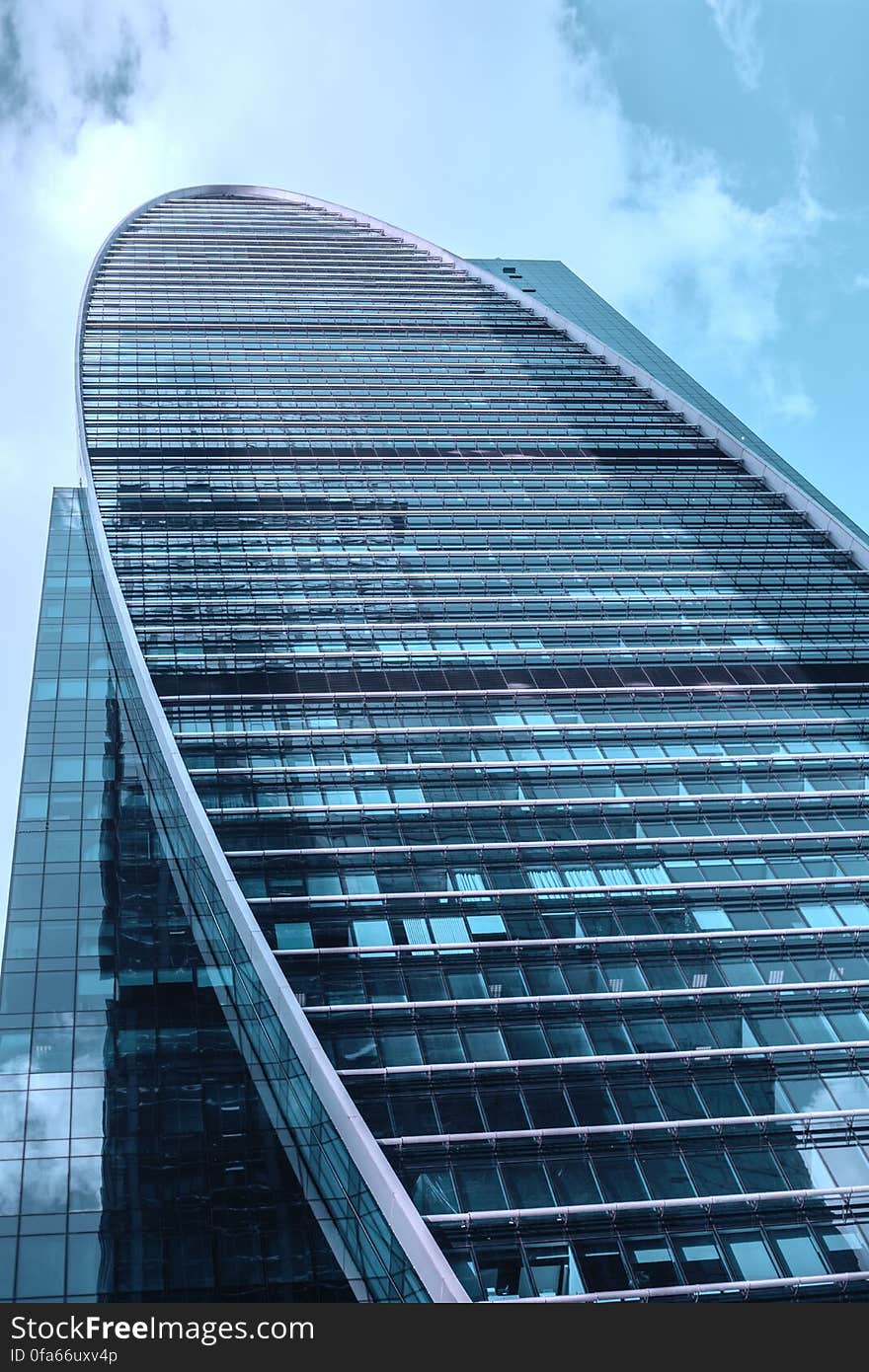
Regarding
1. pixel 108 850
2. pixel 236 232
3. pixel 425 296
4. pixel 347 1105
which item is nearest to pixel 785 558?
pixel 108 850

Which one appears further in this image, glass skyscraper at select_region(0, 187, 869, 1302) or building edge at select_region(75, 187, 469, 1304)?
glass skyscraper at select_region(0, 187, 869, 1302)

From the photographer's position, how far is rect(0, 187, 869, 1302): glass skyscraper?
132ft

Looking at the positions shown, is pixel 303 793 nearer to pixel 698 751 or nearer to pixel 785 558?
pixel 698 751

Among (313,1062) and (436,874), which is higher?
(436,874)

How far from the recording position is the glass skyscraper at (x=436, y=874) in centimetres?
4019

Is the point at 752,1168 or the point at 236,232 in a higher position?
the point at 236,232

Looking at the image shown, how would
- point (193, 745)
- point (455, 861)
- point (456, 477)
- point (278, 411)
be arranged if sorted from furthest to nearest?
point (278, 411) < point (456, 477) < point (193, 745) < point (455, 861)

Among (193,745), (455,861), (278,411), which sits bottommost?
(455,861)

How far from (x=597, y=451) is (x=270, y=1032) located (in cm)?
5197

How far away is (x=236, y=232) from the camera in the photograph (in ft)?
446

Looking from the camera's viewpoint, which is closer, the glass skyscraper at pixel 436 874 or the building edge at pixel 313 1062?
the building edge at pixel 313 1062

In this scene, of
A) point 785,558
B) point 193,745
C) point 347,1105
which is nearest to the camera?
point 347,1105

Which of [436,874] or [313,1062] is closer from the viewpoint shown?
[313,1062]

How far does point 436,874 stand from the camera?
50.6 m
